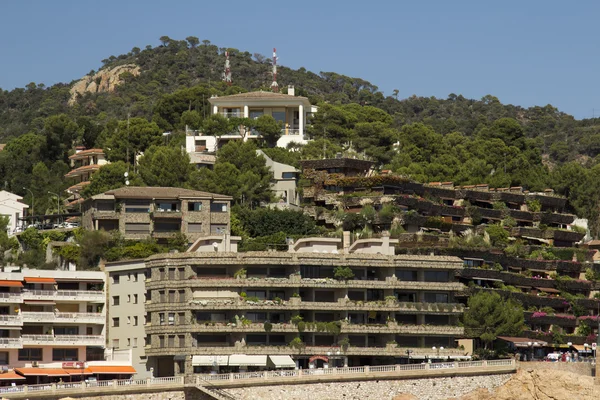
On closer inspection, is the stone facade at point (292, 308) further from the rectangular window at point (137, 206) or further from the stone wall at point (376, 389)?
the rectangular window at point (137, 206)

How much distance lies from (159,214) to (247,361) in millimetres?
27179

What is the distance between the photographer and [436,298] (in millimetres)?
113375

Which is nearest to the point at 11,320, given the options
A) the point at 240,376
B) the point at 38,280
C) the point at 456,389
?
the point at 38,280

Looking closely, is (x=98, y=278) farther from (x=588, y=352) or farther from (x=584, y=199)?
(x=584, y=199)

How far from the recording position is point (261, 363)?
4040 inches

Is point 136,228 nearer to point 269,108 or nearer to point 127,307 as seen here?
point 127,307

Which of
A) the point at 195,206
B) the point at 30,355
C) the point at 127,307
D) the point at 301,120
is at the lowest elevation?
the point at 30,355

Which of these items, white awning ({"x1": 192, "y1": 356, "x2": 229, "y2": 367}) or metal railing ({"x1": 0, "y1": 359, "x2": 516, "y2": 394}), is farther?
white awning ({"x1": 192, "y1": 356, "x2": 229, "y2": 367})

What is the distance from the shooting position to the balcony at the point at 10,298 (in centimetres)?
10425

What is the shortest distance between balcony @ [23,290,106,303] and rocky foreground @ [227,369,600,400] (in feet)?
65.3

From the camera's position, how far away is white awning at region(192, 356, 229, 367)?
102625 millimetres

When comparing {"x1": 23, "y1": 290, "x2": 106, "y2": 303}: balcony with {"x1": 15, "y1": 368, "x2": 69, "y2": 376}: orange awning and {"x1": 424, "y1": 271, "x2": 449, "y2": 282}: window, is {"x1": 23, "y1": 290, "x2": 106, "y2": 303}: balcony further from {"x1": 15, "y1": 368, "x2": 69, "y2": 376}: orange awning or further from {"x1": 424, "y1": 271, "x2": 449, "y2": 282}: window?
{"x1": 424, "y1": 271, "x2": 449, "y2": 282}: window

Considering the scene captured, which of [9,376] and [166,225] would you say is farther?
[166,225]

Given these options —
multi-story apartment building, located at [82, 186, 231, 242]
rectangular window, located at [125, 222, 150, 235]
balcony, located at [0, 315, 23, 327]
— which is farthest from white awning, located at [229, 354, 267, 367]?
rectangular window, located at [125, 222, 150, 235]
